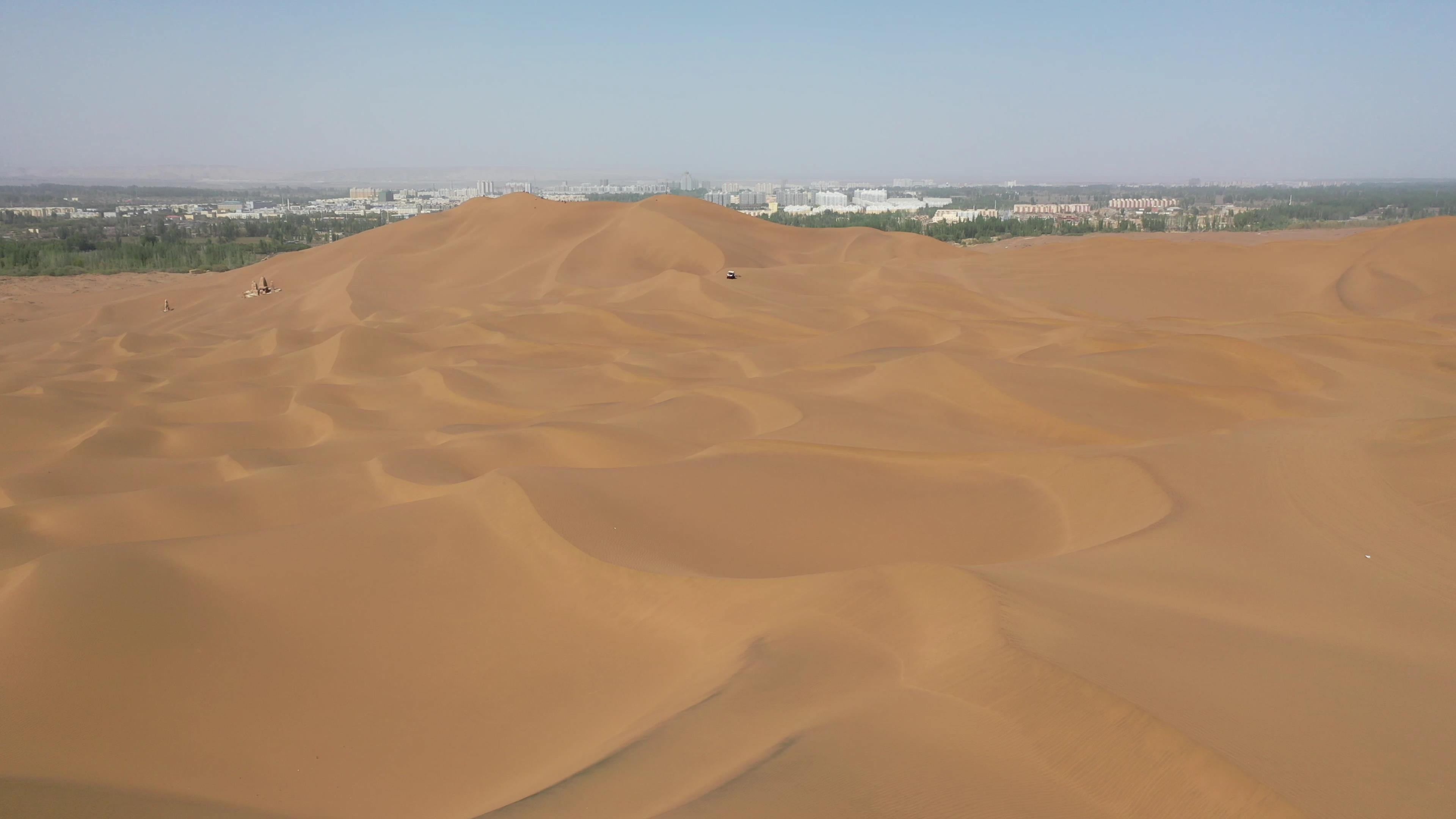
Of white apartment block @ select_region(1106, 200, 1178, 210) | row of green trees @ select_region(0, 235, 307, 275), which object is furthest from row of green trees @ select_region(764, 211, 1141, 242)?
white apartment block @ select_region(1106, 200, 1178, 210)

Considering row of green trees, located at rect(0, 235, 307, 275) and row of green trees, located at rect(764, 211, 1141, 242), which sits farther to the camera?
row of green trees, located at rect(764, 211, 1141, 242)

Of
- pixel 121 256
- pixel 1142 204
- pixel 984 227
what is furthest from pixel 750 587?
pixel 1142 204

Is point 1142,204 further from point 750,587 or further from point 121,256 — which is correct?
point 750,587

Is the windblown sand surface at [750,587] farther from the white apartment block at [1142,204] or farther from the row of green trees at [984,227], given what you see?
the white apartment block at [1142,204]

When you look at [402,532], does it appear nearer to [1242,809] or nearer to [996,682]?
[996,682]

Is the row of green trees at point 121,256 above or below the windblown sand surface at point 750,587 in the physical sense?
above

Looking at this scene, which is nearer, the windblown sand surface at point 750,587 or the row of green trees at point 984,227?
the windblown sand surface at point 750,587

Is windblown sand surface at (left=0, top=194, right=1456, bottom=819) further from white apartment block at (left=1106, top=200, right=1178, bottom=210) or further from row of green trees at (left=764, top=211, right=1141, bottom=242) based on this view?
white apartment block at (left=1106, top=200, right=1178, bottom=210)

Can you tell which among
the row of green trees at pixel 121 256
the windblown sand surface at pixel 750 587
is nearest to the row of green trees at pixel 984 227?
the row of green trees at pixel 121 256

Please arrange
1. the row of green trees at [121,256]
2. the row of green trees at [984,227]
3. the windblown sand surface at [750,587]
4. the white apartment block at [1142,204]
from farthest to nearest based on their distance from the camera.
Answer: the white apartment block at [1142,204]
the row of green trees at [984,227]
the row of green trees at [121,256]
the windblown sand surface at [750,587]
